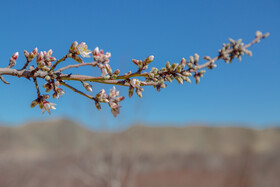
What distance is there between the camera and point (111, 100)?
0.96 m

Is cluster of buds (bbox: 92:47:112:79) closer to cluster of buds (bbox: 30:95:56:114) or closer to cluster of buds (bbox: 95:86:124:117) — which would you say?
cluster of buds (bbox: 95:86:124:117)

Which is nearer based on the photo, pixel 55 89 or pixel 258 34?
pixel 55 89

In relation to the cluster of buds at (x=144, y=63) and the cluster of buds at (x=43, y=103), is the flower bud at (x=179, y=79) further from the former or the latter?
the cluster of buds at (x=43, y=103)

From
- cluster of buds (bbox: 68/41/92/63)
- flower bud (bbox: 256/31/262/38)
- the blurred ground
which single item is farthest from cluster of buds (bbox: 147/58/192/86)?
the blurred ground

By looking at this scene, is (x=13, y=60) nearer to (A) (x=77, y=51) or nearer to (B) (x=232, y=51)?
(A) (x=77, y=51)

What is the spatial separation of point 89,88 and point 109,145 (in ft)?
21.2

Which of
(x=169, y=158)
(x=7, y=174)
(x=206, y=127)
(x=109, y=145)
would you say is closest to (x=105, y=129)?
(x=109, y=145)

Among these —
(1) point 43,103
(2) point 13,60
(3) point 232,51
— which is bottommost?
(1) point 43,103

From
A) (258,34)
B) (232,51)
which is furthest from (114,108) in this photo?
(258,34)

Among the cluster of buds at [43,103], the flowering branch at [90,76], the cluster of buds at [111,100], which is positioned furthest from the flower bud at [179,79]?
the cluster of buds at [43,103]

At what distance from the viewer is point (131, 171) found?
6492mm

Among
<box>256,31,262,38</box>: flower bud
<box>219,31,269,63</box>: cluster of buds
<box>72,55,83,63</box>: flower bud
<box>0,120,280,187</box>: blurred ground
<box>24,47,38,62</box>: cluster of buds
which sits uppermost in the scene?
<box>0,120,280,187</box>: blurred ground

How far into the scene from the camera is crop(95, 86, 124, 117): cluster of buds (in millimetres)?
946

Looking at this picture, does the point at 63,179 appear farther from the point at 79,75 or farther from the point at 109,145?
the point at 79,75
